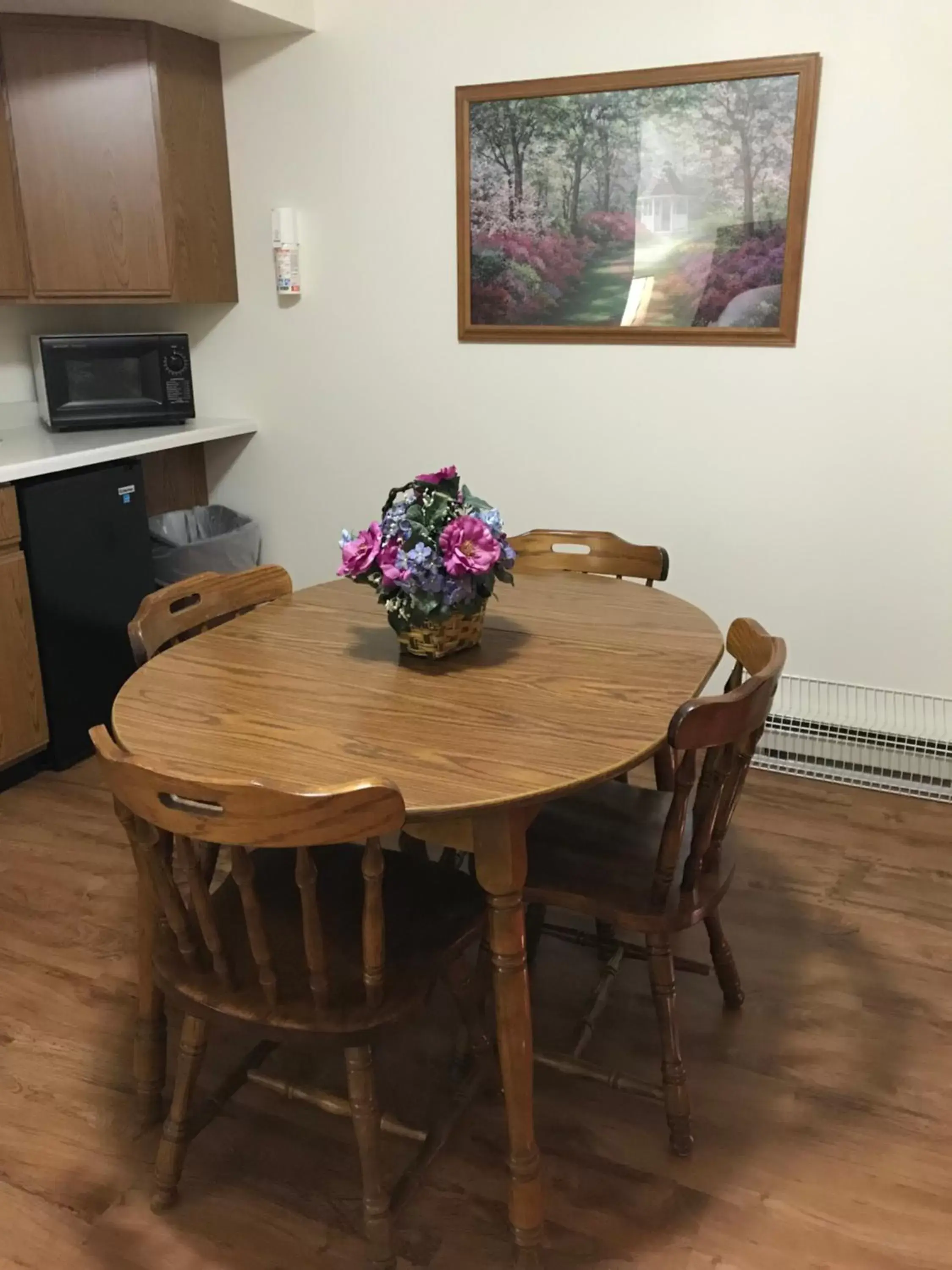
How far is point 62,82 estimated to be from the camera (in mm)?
2994

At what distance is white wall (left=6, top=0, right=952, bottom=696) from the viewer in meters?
2.59

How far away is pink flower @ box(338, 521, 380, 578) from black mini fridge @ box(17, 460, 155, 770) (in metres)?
1.54

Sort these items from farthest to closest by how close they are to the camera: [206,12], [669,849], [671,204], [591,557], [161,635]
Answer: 1. [206,12]
2. [671,204]
3. [591,557]
4. [161,635]
5. [669,849]

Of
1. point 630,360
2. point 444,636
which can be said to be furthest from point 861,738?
point 444,636

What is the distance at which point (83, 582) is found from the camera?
2.99 meters

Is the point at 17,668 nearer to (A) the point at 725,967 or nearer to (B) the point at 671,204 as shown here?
(A) the point at 725,967

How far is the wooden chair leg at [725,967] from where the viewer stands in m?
1.90

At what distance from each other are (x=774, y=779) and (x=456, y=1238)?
178 cm

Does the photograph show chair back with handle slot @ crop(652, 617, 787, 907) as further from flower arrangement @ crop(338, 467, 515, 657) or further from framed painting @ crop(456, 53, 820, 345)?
framed painting @ crop(456, 53, 820, 345)

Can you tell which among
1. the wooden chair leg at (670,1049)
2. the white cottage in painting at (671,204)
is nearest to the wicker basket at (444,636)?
the wooden chair leg at (670,1049)

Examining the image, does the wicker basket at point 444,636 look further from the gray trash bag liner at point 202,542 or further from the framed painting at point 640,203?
the gray trash bag liner at point 202,542

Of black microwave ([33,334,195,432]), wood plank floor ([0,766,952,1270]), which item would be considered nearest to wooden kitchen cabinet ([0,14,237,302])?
black microwave ([33,334,195,432])

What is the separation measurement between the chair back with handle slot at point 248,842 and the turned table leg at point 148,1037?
27cm

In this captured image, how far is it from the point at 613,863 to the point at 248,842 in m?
0.73
